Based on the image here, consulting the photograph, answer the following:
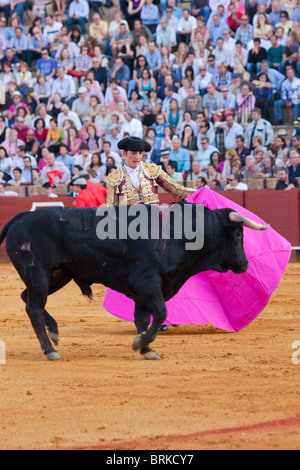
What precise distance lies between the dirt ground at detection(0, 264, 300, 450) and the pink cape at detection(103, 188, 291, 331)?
0.47 feet

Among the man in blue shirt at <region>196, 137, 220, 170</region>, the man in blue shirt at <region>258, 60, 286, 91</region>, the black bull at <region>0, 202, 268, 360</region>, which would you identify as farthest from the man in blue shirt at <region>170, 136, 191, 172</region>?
the black bull at <region>0, 202, 268, 360</region>

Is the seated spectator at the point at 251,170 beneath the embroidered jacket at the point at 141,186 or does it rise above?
beneath

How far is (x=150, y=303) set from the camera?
16.7ft

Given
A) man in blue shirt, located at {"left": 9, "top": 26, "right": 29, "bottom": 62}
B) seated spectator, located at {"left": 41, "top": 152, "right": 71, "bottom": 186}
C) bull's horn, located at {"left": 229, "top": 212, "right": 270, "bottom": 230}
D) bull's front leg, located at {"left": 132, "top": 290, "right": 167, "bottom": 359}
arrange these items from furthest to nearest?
1. man in blue shirt, located at {"left": 9, "top": 26, "right": 29, "bottom": 62}
2. seated spectator, located at {"left": 41, "top": 152, "right": 71, "bottom": 186}
3. bull's horn, located at {"left": 229, "top": 212, "right": 270, "bottom": 230}
4. bull's front leg, located at {"left": 132, "top": 290, "right": 167, "bottom": 359}

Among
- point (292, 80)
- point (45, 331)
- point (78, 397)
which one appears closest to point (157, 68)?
point (292, 80)

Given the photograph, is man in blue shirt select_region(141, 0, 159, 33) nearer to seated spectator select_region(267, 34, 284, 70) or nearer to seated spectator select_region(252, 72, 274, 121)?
seated spectator select_region(267, 34, 284, 70)

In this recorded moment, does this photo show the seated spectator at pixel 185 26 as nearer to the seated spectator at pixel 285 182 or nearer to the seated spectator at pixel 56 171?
the seated spectator at pixel 56 171

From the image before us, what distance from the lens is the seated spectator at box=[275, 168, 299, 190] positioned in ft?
37.9

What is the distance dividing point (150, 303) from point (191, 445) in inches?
74.2

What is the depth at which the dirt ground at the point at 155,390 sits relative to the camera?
11.1 feet

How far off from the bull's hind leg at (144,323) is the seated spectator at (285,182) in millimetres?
6565

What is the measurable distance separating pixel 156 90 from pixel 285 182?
129 inches

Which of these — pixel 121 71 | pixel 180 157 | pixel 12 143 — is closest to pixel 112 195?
pixel 180 157

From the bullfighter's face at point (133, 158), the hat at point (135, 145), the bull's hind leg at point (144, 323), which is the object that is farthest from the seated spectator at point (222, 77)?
the bull's hind leg at point (144, 323)
